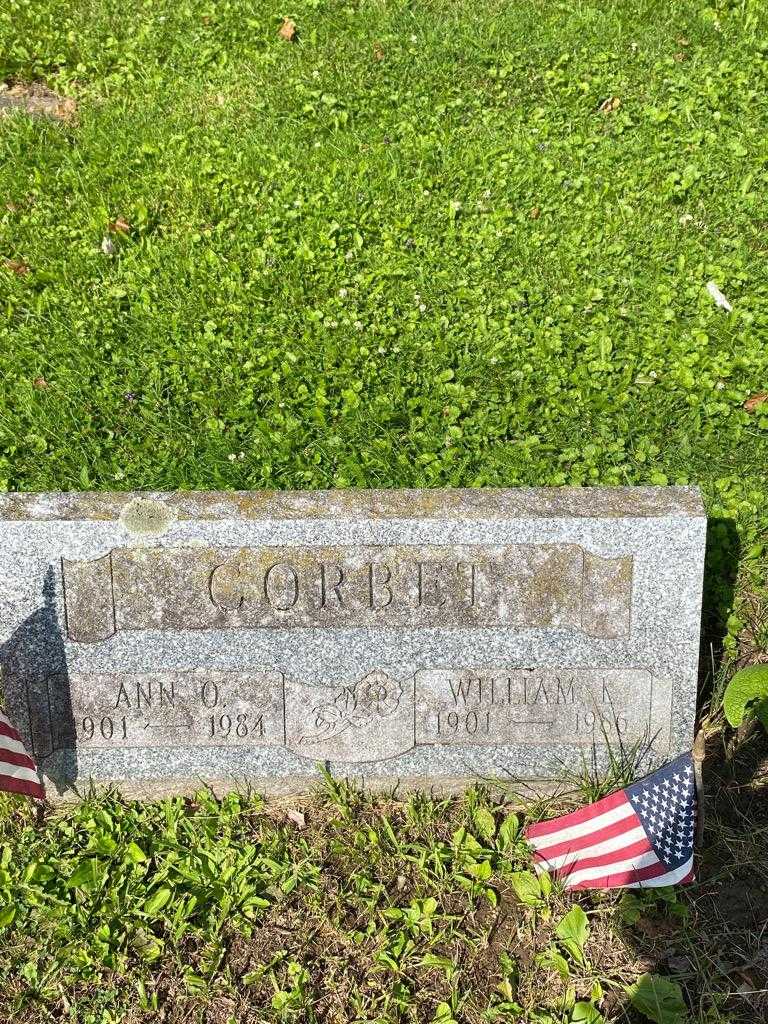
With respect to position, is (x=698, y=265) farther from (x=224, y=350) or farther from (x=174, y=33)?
(x=174, y=33)

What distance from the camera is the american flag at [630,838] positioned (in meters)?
2.98

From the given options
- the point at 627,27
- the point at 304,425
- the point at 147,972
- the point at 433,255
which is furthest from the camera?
the point at 627,27

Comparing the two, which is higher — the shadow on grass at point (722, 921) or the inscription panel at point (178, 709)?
the inscription panel at point (178, 709)

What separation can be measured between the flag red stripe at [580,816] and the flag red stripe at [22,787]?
1.53m

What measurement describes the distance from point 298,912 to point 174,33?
19.2 ft

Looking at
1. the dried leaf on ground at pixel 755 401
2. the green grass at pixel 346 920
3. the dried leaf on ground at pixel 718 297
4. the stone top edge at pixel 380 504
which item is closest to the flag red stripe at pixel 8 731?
the green grass at pixel 346 920

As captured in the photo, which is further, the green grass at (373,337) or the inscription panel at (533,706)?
the inscription panel at (533,706)

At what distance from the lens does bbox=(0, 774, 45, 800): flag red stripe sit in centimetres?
306

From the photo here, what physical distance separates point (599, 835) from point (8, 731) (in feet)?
5.96

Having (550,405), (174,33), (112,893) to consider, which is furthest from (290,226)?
(112,893)

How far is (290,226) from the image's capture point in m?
5.33

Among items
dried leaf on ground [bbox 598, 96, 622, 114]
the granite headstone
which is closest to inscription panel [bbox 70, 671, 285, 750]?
the granite headstone

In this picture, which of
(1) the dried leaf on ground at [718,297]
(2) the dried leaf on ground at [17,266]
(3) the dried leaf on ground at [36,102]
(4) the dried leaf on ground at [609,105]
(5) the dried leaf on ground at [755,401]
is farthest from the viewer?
(3) the dried leaf on ground at [36,102]

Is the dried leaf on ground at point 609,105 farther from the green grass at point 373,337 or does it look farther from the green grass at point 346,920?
the green grass at point 346,920
